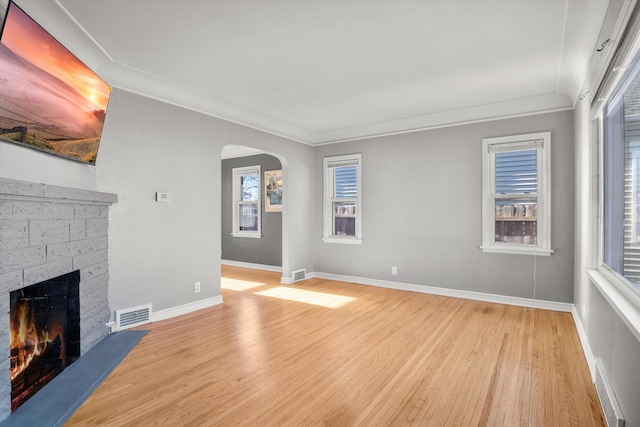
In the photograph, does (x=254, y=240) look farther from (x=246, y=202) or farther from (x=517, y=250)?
(x=517, y=250)

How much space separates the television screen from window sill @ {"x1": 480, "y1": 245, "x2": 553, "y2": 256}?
15.6ft

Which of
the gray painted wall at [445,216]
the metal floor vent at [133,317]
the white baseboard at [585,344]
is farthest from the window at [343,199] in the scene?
the metal floor vent at [133,317]

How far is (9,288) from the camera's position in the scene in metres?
2.04

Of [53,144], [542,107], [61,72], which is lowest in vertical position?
[53,144]

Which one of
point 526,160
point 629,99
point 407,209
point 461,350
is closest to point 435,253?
point 407,209

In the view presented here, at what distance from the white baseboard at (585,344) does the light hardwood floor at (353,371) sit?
0.20 feet

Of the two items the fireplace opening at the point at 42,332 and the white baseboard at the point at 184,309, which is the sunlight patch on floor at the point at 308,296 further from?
the fireplace opening at the point at 42,332

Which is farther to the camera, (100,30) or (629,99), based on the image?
(100,30)

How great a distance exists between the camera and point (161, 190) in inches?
152

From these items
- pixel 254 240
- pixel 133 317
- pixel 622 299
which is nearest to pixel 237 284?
pixel 254 240

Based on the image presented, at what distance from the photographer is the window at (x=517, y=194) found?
14.0 feet

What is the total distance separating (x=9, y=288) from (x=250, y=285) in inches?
149

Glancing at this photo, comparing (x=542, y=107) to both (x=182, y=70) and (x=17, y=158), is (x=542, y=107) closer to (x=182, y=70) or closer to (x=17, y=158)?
(x=182, y=70)

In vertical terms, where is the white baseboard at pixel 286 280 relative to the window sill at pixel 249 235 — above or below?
below
